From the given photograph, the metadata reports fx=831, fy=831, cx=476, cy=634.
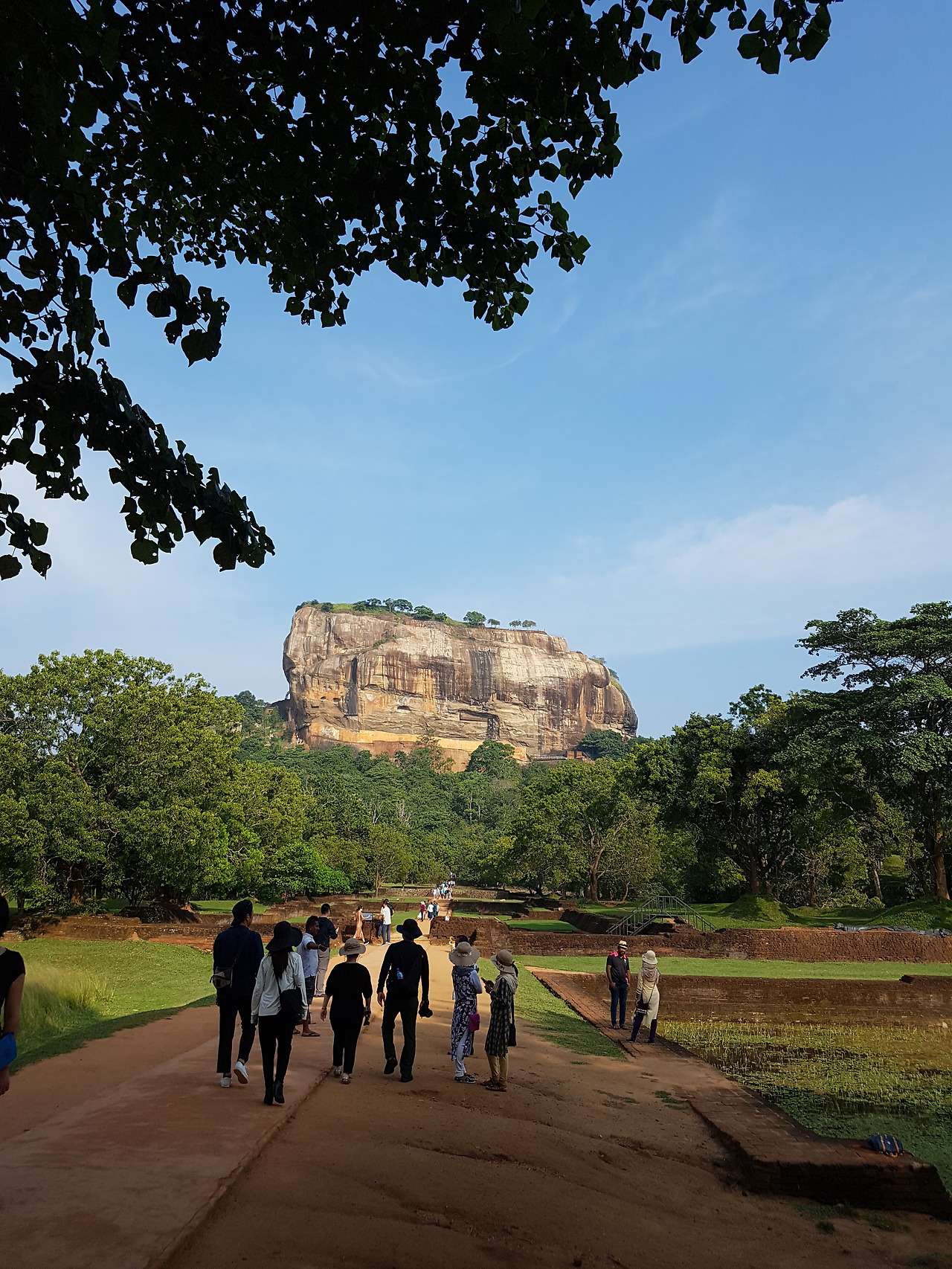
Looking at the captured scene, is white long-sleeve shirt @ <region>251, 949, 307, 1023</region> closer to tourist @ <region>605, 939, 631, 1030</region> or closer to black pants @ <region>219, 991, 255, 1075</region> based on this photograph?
black pants @ <region>219, 991, 255, 1075</region>

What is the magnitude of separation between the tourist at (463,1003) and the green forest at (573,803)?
14408mm

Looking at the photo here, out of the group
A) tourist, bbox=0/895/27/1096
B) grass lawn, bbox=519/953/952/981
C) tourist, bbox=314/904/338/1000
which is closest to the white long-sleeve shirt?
tourist, bbox=0/895/27/1096

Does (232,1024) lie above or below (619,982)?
above

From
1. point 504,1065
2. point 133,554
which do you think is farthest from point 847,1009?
point 133,554

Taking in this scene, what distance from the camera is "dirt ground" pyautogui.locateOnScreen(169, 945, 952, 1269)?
349 cm

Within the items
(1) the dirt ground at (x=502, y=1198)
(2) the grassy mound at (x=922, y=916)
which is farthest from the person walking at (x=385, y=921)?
(2) the grassy mound at (x=922, y=916)

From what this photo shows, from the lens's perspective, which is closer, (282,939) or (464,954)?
(282,939)

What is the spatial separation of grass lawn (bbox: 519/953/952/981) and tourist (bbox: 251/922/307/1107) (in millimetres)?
12032

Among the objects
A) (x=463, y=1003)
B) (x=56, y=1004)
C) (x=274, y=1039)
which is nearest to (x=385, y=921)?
(x=56, y=1004)

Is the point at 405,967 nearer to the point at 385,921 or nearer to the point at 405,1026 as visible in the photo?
the point at 405,1026

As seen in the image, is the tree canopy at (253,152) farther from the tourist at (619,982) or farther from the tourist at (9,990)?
the tourist at (619,982)

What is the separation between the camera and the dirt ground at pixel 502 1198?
3486 mm

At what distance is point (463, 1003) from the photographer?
683 centimetres

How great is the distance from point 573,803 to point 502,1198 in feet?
106
